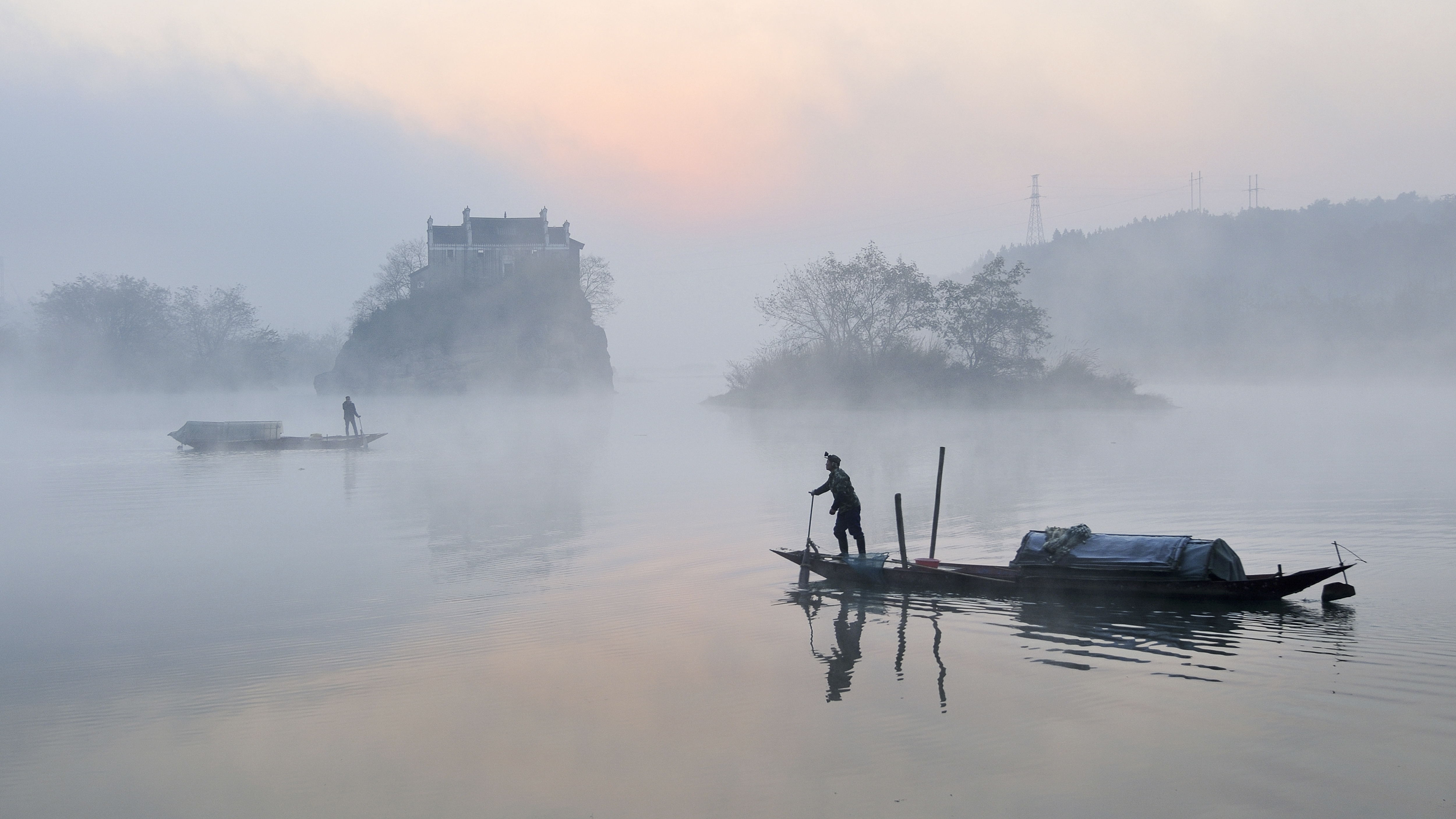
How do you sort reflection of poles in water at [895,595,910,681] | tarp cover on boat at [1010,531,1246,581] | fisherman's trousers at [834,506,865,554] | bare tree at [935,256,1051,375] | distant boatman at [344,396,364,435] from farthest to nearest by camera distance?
bare tree at [935,256,1051,375] → distant boatman at [344,396,364,435] → fisherman's trousers at [834,506,865,554] → tarp cover on boat at [1010,531,1246,581] → reflection of poles in water at [895,595,910,681]

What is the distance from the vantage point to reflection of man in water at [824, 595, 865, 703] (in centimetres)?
1120

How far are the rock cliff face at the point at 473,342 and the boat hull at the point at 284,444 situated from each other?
57.5 meters

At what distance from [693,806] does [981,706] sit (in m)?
3.62

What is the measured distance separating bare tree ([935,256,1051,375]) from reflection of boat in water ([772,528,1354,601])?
2262 inches

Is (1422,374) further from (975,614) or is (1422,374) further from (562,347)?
(975,614)

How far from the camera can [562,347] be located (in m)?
104

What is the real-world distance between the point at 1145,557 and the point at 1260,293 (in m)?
141

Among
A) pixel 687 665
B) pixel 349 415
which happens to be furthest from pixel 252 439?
pixel 687 665

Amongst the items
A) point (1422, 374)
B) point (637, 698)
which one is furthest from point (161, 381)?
Answer: point (1422, 374)

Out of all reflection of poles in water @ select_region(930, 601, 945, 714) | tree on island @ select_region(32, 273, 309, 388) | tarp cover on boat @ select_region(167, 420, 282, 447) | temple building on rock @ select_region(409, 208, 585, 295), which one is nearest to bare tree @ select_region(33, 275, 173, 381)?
tree on island @ select_region(32, 273, 309, 388)

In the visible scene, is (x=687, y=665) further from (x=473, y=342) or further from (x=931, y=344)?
(x=473, y=342)

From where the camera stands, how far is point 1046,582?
1493 centimetres

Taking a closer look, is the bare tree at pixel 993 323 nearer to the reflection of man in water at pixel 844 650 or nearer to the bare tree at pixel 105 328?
the reflection of man in water at pixel 844 650

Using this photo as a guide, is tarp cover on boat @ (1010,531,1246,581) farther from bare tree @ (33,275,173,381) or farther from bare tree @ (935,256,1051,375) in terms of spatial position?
bare tree @ (33,275,173,381)
